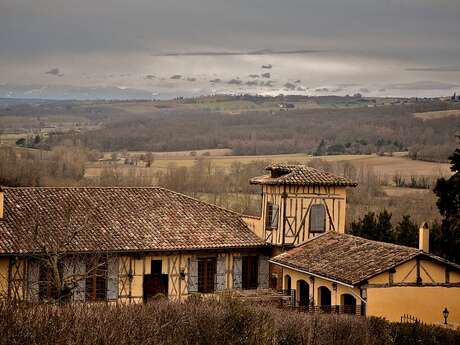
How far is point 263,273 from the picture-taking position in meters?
36.7

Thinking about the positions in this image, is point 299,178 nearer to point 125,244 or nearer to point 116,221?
point 116,221

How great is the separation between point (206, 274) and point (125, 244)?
3734 mm

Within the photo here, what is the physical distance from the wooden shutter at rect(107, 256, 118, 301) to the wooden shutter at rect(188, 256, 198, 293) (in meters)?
3.03

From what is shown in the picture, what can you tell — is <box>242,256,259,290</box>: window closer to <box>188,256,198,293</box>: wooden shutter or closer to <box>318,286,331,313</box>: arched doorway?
<box>188,256,198,293</box>: wooden shutter

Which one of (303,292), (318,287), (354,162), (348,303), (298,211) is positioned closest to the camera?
(348,303)

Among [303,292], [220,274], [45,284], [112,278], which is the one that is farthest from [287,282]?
[45,284]

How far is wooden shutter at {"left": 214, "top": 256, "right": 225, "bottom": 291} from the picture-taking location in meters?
35.4

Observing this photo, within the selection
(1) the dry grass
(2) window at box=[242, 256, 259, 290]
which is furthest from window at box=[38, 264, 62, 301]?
(1) the dry grass

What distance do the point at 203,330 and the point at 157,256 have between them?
14.9m

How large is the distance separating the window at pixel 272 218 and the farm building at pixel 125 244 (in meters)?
0.76

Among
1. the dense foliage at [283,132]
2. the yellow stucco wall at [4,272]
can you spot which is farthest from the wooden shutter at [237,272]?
the dense foliage at [283,132]

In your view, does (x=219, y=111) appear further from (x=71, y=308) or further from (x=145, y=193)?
(x=71, y=308)

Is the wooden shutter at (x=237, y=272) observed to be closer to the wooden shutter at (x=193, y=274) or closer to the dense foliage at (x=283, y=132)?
the wooden shutter at (x=193, y=274)

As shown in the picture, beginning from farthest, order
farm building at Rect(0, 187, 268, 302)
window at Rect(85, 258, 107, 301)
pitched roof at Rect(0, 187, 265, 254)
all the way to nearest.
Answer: window at Rect(85, 258, 107, 301) < pitched roof at Rect(0, 187, 265, 254) < farm building at Rect(0, 187, 268, 302)
